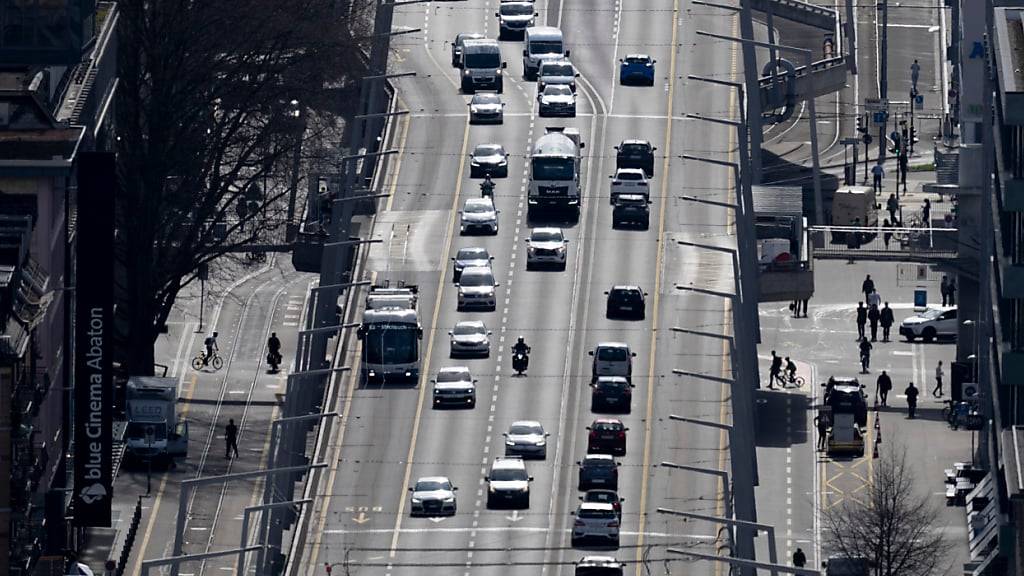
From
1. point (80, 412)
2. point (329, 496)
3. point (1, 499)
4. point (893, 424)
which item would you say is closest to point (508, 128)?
point (893, 424)

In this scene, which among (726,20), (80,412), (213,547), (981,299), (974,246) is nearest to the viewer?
(80,412)

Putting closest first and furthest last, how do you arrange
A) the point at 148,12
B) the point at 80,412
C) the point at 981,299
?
1. the point at 80,412
2. the point at 981,299
3. the point at 148,12

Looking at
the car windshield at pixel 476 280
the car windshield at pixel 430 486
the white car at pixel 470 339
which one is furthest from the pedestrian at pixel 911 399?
the car windshield at pixel 430 486

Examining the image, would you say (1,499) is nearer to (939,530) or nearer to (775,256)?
(939,530)

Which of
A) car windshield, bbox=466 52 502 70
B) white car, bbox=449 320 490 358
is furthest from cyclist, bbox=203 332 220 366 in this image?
car windshield, bbox=466 52 502 70

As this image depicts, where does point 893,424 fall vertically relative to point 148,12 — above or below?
below

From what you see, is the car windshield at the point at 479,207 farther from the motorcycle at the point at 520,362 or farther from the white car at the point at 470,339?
the motorcycle at the point at 520,362
